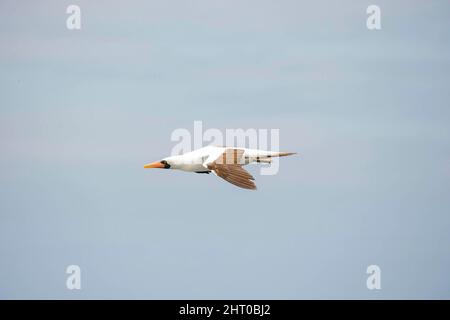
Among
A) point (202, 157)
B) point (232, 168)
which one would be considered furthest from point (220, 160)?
point (202, 157)

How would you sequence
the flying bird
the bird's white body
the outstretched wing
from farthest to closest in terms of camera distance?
the bird's white body
the flying bird
the outstretched wing

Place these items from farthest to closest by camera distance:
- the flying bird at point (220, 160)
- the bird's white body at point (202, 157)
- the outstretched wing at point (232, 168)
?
the bird's white body at point (202, 157), the flying bird at point (220, 160), the outstretched wing at point (232, 168)

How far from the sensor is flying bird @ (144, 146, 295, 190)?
59.6 m

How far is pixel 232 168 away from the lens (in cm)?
5988

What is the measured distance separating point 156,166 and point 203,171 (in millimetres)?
2575

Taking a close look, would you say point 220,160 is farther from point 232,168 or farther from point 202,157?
point 202,157

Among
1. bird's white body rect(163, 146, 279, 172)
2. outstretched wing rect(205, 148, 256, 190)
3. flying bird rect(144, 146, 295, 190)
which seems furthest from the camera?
bird's white body rect(163, 146, 279, 172)

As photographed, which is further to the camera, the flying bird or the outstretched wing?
the flying bird

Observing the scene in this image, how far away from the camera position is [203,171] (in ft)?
204

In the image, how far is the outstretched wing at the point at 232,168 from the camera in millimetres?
58562

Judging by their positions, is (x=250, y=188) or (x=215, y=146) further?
(x=215, y=146)

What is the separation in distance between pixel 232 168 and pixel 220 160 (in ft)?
3.14
